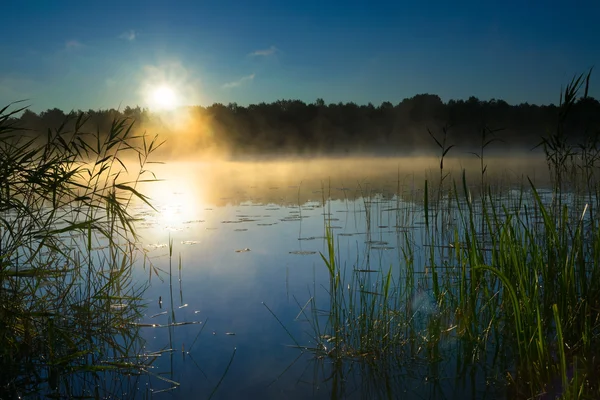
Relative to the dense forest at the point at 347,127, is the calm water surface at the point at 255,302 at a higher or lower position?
lower

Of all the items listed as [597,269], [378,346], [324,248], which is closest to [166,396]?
[378,346]

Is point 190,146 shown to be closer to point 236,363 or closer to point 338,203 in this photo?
point 338,203

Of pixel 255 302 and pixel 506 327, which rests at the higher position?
pixel 506 327

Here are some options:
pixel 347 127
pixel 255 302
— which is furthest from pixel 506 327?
pixel 347 127

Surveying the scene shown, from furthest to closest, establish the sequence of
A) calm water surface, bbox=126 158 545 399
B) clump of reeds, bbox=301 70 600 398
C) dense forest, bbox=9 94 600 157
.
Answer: dense forest, bbox=9 94 600 157 < calm water surface, bbox=126 158 545 399 < clump of reeds, bbox=301 70 600 398

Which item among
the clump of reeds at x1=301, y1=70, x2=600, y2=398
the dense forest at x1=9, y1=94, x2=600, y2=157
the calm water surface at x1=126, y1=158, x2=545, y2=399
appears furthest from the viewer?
the dense forest at x1=9, y1=94, x2=600, y2=157

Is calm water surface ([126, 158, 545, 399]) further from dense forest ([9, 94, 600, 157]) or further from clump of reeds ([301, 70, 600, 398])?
dense forest ([9, 94, 600, 157])

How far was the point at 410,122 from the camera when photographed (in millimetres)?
44844

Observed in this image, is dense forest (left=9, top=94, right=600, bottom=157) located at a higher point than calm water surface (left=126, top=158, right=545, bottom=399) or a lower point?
higher

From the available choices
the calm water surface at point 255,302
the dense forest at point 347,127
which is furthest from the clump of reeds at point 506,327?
the dense forest at point 347,127

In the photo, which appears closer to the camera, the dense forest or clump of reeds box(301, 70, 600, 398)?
clump of reeds box(301, 70, 600, 398)

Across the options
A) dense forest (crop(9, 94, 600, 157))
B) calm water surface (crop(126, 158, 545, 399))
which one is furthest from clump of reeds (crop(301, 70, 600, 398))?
dense forest (crop(9, 94, 600, 157))

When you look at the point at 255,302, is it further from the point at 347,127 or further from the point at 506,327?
the point at 347,127

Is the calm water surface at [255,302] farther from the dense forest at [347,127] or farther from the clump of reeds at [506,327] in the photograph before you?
the dense forest at [347,127]
